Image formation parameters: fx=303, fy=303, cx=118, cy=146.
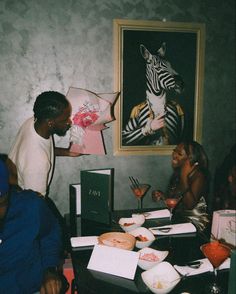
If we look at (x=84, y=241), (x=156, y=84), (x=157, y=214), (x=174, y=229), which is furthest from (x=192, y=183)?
(x=84, y=241)

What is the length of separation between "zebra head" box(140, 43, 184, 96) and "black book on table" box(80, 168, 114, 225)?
1.44m

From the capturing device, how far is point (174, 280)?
1.43m

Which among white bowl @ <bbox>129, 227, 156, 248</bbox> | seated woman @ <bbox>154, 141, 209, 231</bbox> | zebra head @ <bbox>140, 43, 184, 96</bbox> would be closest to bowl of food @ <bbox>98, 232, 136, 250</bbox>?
white bowl @ <bbox>129, 227, 156, 248</bbox>

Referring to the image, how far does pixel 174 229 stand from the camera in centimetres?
213

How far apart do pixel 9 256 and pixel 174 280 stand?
913 mm

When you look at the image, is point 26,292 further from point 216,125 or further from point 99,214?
point 216,125

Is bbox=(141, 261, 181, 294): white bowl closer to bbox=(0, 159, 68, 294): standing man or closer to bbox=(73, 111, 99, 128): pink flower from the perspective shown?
bbox=(0, 159, 68, 294): standing man

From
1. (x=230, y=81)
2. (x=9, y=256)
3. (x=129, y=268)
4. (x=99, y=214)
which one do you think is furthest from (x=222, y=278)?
(x=230, y=81)

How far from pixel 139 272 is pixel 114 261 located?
16 cm

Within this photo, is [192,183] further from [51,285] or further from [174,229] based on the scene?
[51,285]

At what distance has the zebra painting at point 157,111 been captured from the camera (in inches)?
132

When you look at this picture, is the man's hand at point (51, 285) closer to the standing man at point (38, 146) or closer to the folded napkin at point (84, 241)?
the folded napkin at point (84, 241)

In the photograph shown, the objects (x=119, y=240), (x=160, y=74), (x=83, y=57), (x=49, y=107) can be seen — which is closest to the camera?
(x=119, y=240)

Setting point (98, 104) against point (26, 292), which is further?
point (98, 104)
